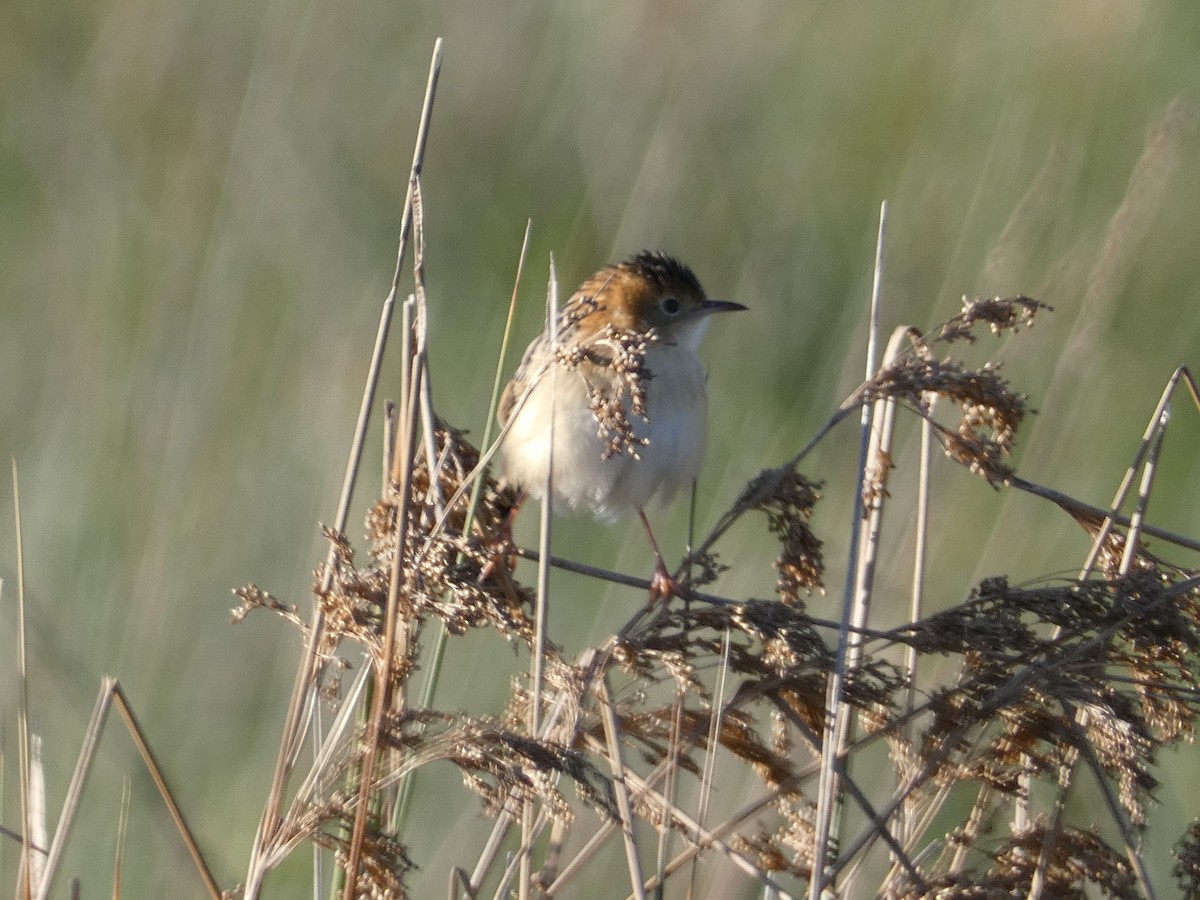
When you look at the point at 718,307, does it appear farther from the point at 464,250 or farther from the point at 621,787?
the point at 621,787

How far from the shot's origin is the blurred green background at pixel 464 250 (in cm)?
448

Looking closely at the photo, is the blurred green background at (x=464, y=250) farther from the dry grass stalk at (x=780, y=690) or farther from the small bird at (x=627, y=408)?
the dry grass stalk at (x=780, y=690)

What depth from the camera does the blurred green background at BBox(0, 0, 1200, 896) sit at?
4484 mm

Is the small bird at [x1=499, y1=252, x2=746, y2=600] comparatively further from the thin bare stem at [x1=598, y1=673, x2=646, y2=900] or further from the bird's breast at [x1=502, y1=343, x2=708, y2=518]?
the thin bare stem at [x1=598, y1=673, x2=646, y2=900]

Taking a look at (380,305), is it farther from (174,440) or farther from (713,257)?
(713,257)

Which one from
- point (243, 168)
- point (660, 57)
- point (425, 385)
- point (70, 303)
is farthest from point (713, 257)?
point (425, 385)

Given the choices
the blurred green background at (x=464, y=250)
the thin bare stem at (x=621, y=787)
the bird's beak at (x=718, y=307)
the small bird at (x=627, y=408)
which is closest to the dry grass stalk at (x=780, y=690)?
the thin bare stem at (x=621, y=787)

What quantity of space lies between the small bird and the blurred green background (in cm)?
50

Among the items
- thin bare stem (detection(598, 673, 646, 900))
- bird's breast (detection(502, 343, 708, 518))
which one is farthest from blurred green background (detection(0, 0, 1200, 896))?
thin bare stem (detection(598, 673, 646, 900))

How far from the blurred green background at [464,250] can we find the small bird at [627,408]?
0.50 m

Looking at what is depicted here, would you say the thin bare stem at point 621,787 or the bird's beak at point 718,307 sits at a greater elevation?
the bird's beak at point 718,307

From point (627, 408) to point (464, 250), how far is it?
1.74 m

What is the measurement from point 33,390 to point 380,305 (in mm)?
1334

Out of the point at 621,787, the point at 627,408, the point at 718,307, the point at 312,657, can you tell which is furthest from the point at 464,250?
the point at 621,787
